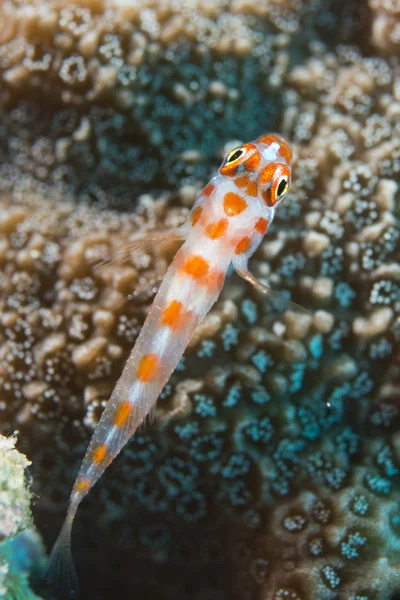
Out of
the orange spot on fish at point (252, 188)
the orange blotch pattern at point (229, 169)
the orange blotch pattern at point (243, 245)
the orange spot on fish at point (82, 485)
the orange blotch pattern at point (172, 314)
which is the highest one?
the orange blotch pattern at point (229, 169)

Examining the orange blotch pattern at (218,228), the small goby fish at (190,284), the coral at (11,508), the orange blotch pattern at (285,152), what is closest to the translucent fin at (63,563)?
the small goby fish at (190,284)

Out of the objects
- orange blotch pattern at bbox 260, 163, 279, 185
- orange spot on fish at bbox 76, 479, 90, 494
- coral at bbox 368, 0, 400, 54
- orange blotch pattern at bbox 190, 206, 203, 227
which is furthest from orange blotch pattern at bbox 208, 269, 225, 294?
coral at bbox 368, 0, 400, 54

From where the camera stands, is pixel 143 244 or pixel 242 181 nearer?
pixel 242 181

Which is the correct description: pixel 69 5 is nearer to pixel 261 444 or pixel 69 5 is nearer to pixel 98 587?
pixel 261 444

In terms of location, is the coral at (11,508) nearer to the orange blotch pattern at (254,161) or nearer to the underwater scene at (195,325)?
the underwater scene at (195,325)

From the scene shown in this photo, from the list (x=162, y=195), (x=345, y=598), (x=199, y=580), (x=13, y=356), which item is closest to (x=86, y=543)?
(x=199, y=580)

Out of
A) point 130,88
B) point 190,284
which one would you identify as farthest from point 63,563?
point 130,88

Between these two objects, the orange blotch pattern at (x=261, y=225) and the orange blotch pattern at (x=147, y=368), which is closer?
the orange blotch pattern at (x=147, y=368)

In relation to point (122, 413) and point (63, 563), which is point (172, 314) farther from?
point (63, 563)
